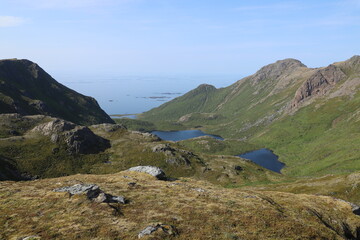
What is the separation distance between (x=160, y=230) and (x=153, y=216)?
4655mm

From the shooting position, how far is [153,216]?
28078mm

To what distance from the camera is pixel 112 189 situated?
38.7m

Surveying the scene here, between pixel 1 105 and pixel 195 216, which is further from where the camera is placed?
pixel 1 105

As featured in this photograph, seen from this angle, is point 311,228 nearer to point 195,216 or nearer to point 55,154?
point 195,216

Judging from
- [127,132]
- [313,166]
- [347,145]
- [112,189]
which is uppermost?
[112,189]

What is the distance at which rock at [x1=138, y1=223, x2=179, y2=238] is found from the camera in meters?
23.0

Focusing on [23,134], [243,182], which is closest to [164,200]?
[243,182]

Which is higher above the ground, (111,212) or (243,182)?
(111,212)

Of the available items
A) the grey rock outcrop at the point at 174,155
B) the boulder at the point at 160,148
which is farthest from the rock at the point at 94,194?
the boulder at the point at 160,148

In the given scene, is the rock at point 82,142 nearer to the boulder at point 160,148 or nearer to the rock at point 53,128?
the rock at point 53,128

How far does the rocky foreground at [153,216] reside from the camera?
23969 millimetres

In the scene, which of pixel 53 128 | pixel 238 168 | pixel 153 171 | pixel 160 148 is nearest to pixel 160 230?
pixel 153 171

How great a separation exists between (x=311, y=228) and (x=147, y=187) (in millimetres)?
26856

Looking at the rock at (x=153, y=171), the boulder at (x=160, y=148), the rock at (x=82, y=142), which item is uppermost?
the rock at (x=153, y=171)
